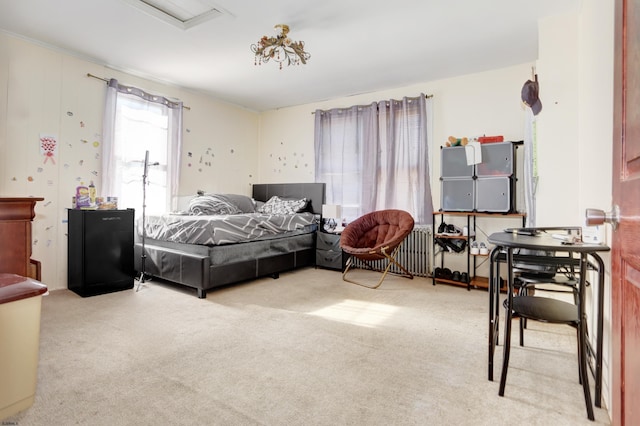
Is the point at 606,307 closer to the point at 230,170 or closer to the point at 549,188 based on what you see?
the point at 549,188

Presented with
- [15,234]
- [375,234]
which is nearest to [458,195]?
[375,234]

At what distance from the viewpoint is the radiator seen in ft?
14.0

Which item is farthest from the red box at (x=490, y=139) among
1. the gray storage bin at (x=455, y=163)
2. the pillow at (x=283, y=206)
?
the pillow at (x=283, y=206)

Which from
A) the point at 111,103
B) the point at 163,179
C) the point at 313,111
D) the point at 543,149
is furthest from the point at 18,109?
the point at 543,149

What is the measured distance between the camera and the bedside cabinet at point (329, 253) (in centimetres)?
449

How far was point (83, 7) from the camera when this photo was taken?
8.86ft

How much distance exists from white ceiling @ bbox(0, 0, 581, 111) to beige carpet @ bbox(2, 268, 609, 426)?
254 cm

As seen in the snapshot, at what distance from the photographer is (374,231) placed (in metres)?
4.32

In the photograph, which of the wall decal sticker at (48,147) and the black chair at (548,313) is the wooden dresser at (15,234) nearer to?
the wall decal sticker at (48,147)

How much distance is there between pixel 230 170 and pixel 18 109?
269 centimetres

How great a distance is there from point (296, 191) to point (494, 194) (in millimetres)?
2918

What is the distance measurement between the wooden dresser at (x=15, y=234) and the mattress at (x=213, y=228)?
4.78ft

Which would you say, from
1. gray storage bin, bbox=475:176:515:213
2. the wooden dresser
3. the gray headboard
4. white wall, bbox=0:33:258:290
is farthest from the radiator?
white wall, bbox=0:33:258:290

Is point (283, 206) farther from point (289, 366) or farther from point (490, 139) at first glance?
point (289, 366)
